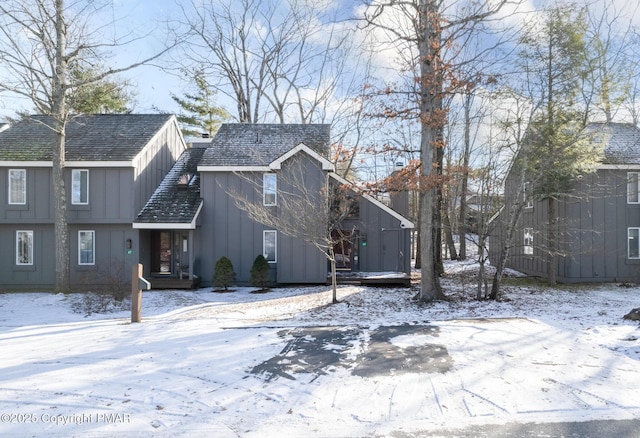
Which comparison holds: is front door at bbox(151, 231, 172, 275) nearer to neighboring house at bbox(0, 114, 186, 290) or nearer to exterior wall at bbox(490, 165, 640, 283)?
neighboring house at bbox(0, 114, 186, 290)

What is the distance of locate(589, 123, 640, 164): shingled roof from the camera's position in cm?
1591

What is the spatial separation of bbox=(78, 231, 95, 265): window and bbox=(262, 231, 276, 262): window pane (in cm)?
676

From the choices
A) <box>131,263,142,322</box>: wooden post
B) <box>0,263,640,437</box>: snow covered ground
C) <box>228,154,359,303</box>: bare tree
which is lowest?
<box>0,263,640,437</box>: snow covered ground

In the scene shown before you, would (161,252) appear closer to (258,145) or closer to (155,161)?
(155,161)

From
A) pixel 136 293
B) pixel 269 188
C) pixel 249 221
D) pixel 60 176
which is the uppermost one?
pixel 60 176

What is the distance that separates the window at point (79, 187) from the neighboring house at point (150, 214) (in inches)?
1.5

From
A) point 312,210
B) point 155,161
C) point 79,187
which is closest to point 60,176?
point 79,187

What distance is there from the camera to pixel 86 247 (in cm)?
1575

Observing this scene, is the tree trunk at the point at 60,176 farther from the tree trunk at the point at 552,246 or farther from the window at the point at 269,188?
the tree trunk at the point at 552,246

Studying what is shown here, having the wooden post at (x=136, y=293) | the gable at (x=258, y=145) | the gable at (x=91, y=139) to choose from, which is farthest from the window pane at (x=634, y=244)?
the gable at (x=91, y=139)

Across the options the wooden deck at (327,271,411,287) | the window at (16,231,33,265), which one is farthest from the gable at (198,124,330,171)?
the window at (16,231,33,265)

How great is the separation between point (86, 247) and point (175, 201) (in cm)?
387

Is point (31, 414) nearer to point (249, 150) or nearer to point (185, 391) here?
point (185, 391)

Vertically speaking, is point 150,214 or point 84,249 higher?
point 150,214
